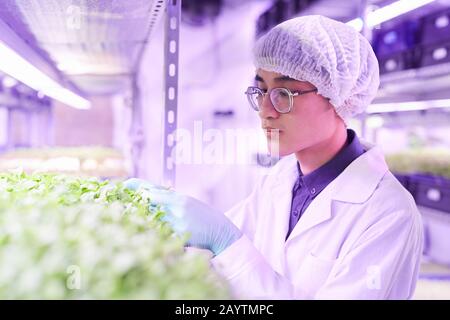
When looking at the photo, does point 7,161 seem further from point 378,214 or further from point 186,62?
point 378,214

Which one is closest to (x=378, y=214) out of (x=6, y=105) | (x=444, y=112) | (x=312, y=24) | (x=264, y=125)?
(x=264, y=125)

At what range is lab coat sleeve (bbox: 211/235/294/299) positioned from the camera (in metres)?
0.87

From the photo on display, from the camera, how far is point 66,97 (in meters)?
1.16

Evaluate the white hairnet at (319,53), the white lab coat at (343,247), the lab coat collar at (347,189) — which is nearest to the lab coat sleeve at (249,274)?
the white lab coat at (343,247)

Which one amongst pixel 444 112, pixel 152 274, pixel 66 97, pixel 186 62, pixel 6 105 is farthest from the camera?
pixel 444 112

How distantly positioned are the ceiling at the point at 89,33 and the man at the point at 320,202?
12.3 inches

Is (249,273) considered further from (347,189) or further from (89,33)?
(89,33)

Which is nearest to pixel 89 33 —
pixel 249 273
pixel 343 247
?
pixel 249 273

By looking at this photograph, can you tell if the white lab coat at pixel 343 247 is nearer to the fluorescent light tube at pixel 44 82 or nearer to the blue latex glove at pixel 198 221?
the blue latex glove at pixel 198 221

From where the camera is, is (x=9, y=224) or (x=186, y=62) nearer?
(x=9, y=224)

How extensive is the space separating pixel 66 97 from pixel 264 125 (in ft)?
1.68

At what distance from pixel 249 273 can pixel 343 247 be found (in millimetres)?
254

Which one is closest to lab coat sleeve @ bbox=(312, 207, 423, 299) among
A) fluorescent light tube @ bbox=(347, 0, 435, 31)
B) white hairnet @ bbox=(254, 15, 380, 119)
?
white hairnet @ bbox=(254, 15, 380, 119)

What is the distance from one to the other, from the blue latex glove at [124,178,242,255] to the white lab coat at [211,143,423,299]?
29mm
